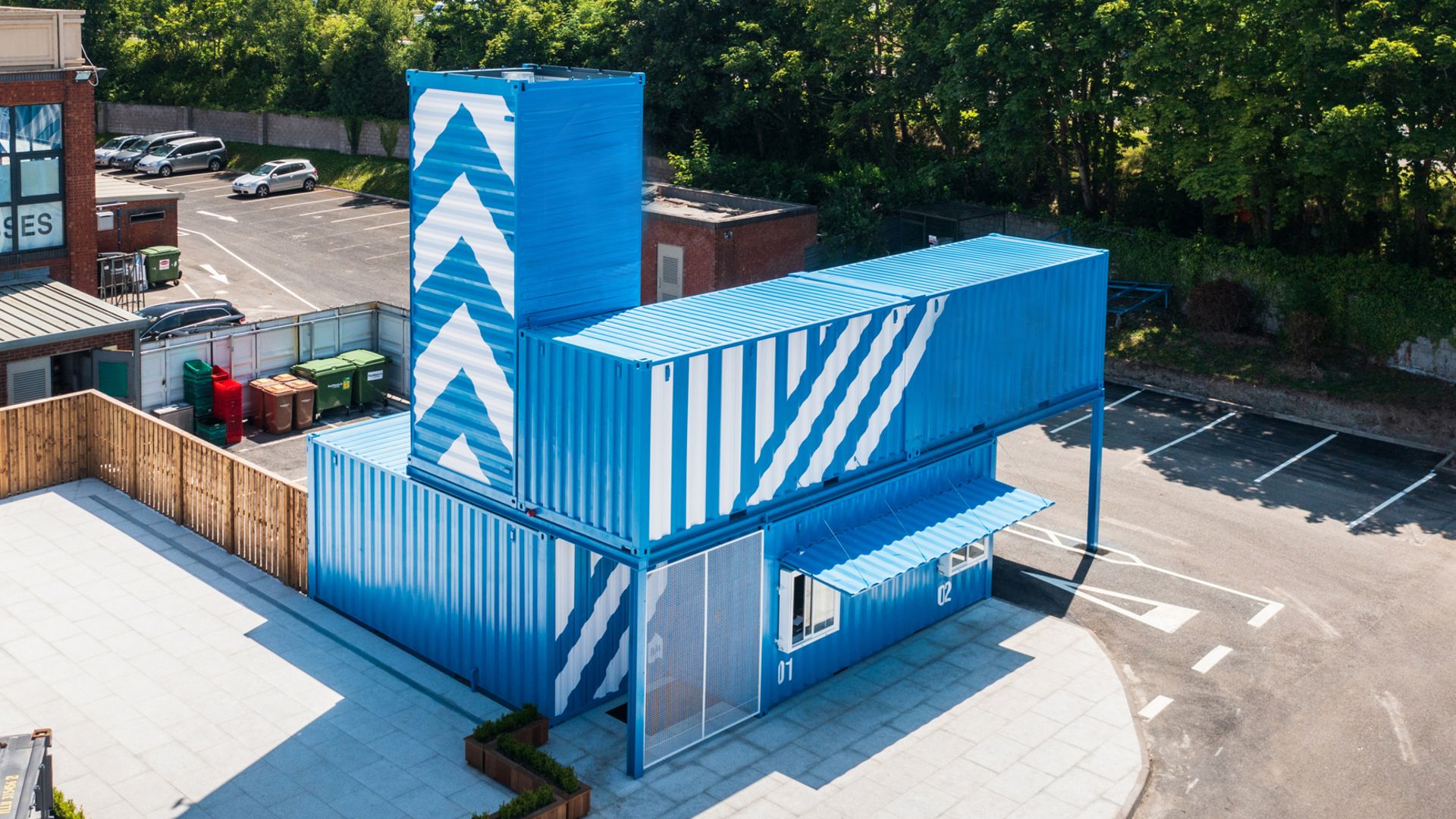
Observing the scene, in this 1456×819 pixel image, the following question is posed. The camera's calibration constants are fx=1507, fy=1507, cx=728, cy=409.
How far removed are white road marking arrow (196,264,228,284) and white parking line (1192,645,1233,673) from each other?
32.5 meters

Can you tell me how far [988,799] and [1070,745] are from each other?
2.02m

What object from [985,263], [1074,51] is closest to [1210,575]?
[985,263]

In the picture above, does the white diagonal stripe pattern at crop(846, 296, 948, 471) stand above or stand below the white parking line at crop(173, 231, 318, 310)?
above

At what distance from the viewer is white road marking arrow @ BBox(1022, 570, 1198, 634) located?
941 inches

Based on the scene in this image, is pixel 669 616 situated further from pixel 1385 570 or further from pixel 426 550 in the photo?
pixel 1385 570

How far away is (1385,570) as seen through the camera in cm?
2617

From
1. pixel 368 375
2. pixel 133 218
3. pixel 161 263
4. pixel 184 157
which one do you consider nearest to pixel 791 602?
pixel 368 375

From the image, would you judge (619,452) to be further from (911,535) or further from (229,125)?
(229,125)

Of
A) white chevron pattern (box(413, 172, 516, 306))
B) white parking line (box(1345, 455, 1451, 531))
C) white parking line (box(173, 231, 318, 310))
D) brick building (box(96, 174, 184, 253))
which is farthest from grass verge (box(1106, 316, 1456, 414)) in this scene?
brick building (box(96, 174, 184, 253))

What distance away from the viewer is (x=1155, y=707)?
21188 millimetres

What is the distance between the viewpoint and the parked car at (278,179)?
58.5 meters

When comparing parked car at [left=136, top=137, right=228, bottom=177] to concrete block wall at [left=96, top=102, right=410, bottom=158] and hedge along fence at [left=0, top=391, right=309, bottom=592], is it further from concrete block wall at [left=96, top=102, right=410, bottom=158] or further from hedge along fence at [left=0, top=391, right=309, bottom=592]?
hedge along fence at [left=0, top=391, right=309, bottom=592]

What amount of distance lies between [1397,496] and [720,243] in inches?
740

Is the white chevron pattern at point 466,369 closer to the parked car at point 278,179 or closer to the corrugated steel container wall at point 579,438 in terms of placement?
the corrugated steel container wall at point 579,438
